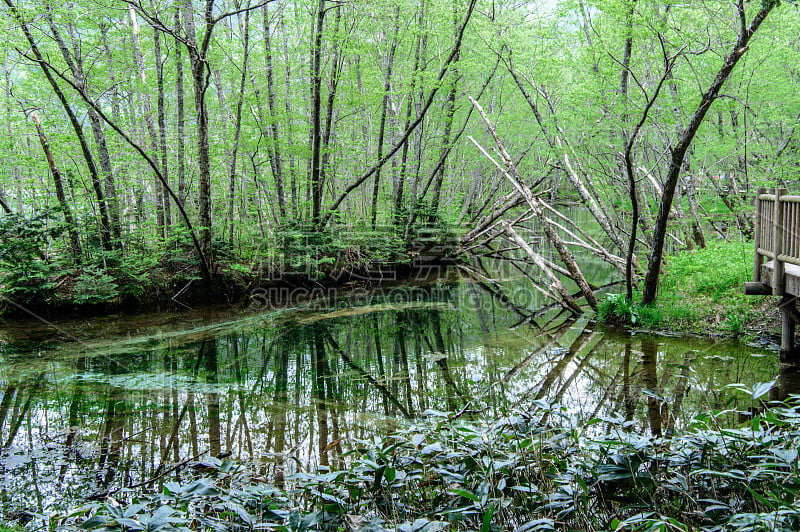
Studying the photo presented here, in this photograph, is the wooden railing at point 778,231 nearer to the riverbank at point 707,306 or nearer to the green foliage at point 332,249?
the riverbank at point 707,306

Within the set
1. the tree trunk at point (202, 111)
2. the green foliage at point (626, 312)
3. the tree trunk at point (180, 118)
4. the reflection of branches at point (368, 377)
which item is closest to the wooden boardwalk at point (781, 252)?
the green foliage at point (626, 312)

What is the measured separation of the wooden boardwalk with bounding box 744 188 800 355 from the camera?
243 inches

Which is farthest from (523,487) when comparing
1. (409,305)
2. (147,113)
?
(147,113)

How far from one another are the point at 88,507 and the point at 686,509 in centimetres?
268

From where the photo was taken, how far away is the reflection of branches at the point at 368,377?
5466 millimetres

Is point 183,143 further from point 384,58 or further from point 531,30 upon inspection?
point 531,30

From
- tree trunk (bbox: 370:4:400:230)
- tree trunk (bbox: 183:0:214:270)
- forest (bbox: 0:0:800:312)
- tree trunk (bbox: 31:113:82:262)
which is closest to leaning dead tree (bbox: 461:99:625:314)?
forest (bbox: 0:0:800:312)

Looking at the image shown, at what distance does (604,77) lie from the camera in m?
9.17

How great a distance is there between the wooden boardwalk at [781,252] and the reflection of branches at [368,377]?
15.7 ft

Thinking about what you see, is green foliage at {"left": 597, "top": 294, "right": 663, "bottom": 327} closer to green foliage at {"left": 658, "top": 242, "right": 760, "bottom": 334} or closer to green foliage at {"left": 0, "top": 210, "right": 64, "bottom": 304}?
green foliage at {"left": 658, "top": 242, "right": 760, "bottom": 334}

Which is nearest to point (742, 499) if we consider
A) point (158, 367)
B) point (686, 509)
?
point (686, 509)

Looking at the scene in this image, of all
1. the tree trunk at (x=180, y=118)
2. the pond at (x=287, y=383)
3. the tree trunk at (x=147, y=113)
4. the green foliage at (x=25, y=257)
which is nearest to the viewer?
the pond at (x=287, y=383)

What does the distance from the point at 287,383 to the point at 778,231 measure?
6.28 meters

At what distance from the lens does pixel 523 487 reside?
7.76 ft
